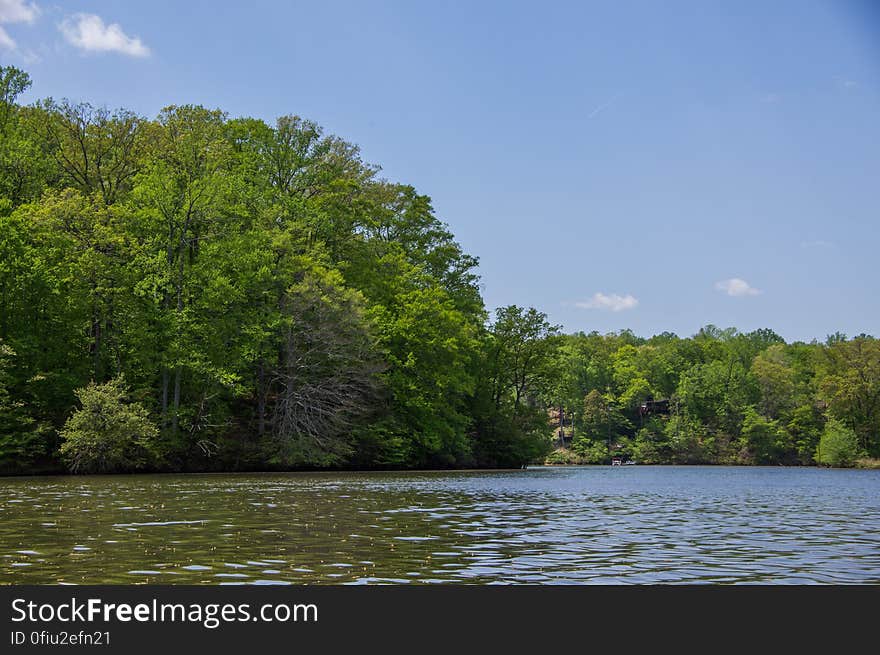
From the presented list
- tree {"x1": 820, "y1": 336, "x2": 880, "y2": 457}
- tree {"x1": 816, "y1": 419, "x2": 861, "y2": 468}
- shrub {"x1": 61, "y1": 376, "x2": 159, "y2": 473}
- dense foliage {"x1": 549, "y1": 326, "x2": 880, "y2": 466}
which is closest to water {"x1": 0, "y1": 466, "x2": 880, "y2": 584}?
shrub {"x1": 61, "y1": 376, "x2": 159, "y2": 473}

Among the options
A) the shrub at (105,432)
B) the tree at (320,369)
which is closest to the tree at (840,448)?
the tree at (320,369)

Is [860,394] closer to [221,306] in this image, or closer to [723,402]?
[723,402]

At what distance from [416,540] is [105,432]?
32.3 meters

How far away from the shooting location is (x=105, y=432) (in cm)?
4516

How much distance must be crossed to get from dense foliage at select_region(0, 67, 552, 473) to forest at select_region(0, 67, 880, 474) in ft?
0.45

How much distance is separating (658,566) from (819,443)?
123 m

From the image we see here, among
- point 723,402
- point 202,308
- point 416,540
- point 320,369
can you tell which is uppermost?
point 202,308

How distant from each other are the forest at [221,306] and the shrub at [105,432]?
0.11 m

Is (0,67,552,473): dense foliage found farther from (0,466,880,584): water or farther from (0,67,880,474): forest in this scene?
(0,466,880,584): water

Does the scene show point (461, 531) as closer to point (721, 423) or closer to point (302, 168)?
point (302, 168)

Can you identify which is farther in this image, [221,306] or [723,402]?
[723,402]

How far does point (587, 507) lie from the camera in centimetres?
2797

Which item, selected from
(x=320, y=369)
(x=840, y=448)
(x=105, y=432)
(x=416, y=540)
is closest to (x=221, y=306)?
(x=320, y=369)

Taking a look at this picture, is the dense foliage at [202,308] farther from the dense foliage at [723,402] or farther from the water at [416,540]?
the dense foliage at [723,402]
